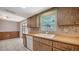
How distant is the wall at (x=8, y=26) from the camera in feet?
4.06

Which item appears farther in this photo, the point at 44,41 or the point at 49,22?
the point at 44,41

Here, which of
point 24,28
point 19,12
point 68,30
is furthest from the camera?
point 68,30

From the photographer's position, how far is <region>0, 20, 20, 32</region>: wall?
1236mm

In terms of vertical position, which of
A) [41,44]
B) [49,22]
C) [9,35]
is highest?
[49,22]

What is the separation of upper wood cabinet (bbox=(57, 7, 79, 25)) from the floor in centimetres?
78

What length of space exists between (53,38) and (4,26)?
83cm

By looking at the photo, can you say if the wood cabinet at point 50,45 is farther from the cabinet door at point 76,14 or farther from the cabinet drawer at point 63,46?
the cabinet door at point 76,14

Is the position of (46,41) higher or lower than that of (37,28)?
lower

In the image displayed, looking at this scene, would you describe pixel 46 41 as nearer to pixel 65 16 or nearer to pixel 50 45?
pixel 50 45

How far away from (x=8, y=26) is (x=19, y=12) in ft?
1.00

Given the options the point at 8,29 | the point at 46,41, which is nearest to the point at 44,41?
the point at 46,41

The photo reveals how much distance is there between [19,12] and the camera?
1.21 metres
